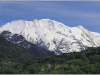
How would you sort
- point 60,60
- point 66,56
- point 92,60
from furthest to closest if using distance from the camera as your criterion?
point 66,56
point 60,60
point 92,60

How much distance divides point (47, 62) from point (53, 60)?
113 inches

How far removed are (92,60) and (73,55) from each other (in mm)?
18999

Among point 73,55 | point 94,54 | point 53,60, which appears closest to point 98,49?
point 94,54

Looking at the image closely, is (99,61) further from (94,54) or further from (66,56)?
(66,56)

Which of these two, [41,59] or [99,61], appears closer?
[99,61]

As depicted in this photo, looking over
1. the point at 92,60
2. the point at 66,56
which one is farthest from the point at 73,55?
the point at 92,60

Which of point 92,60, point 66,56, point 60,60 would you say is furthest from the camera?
point 66,56

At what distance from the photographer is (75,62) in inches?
4119

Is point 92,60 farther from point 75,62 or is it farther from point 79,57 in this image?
point 79,57

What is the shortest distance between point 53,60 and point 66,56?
7.10 metres

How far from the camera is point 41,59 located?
124875 mm

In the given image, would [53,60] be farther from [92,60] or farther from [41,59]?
[92,60]

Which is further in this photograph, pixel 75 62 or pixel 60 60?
pixel 60 60

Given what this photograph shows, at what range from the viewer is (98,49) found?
11712cm
